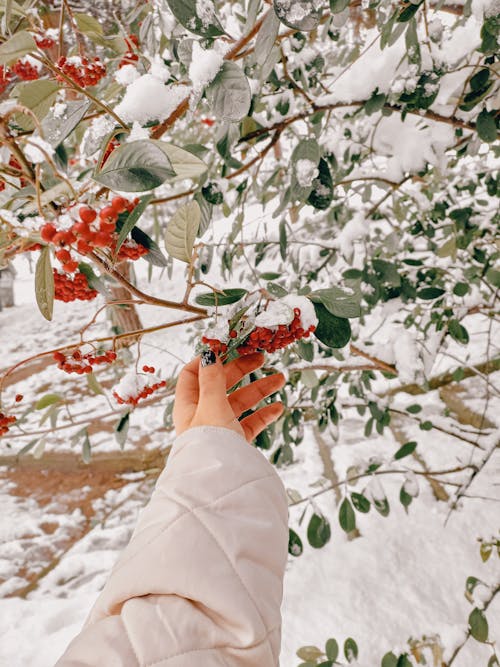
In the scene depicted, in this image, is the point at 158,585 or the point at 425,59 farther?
the point at 425,59

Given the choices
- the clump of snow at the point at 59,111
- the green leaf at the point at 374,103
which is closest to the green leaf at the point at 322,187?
the green leaf at the point at 374,103

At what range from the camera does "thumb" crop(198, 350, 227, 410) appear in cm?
68

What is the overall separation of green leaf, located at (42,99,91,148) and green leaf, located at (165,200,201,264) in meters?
0.17

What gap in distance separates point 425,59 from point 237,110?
26.3 inches

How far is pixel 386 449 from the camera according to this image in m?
2.39

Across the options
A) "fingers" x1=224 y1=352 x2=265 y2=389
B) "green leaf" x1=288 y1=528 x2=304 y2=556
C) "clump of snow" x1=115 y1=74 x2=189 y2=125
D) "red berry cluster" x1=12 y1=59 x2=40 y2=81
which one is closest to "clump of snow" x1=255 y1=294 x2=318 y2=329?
"fingers" x1=224 y1=352 x2=265 y2=389

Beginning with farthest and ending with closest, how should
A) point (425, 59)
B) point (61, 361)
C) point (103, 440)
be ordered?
1. point (103, 440)
2. point (425, 59)
3. point (61, 361)

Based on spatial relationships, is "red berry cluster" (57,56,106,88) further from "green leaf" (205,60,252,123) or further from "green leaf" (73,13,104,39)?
"green leaf" (205,60,252,123)

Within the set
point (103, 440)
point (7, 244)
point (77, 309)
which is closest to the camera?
point (7, 244)

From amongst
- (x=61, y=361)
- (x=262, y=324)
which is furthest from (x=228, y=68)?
(x=61, y=361)

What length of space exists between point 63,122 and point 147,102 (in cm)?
19

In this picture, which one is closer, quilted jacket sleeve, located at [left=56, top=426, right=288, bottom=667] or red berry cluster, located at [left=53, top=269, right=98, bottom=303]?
quilted jacket sleeve, located at [left=56, top=426, right=288, bottom=667]

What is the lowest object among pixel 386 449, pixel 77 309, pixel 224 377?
pixel 386 449

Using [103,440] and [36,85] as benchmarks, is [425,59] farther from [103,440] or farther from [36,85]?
[103,440]
